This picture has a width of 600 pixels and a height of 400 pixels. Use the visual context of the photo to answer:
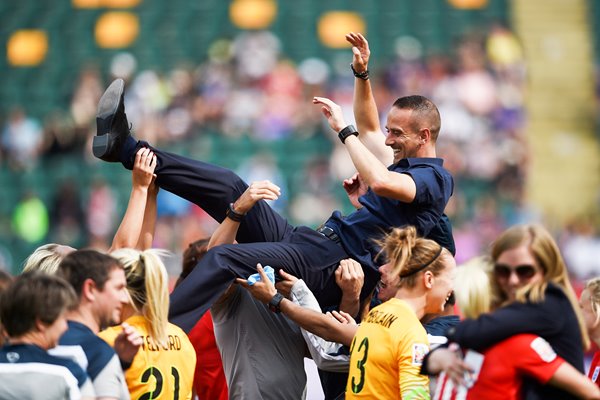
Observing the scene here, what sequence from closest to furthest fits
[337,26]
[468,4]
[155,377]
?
[155,377] < [337,26] < [468,4]

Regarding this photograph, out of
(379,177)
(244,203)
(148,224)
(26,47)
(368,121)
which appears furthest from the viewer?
(26,47)

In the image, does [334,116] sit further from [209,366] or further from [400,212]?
[209,366]

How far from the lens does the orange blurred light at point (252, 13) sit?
1705 cm

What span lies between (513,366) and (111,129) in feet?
8.88

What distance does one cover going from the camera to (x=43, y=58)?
16953mm

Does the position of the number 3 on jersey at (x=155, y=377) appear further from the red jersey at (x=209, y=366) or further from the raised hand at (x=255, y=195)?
the red jersey at (x=209, y=366)

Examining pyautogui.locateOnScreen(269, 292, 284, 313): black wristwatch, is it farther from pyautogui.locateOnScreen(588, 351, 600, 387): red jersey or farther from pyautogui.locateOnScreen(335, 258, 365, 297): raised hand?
pyautogui.locateOnScreen(588, 351, 600, 387): red jersey

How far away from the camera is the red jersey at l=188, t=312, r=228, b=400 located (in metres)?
6.19

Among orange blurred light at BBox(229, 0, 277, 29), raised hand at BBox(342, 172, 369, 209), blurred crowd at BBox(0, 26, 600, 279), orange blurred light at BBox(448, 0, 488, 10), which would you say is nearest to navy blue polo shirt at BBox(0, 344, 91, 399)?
raised hand at BBox(342, 172, 369, 209)

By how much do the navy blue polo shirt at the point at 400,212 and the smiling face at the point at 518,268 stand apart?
64.4 inches

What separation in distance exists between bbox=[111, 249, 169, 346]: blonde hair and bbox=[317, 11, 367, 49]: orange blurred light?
42.4 feet

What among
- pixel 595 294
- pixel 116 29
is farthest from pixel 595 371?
pixel 116 29

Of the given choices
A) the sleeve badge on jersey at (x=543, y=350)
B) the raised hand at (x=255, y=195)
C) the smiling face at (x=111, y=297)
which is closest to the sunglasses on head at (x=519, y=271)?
the sleeve badge on jersey at (x=543, y=350)

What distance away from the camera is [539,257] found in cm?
373
